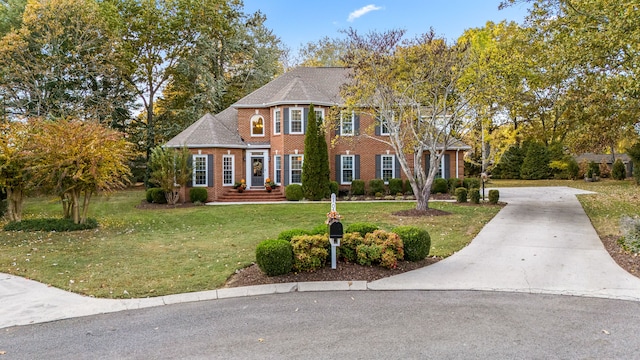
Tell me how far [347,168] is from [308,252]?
16.1 metres

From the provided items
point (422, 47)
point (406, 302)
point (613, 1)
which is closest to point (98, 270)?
point (406, 302)

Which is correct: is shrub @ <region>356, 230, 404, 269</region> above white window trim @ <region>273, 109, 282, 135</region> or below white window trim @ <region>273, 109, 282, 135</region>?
below

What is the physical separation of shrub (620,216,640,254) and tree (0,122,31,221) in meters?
15.5

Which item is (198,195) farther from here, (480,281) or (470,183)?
(480,281)

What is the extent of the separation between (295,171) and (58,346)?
18.0 m

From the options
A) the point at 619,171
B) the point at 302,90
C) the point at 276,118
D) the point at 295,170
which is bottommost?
the point at 619,171

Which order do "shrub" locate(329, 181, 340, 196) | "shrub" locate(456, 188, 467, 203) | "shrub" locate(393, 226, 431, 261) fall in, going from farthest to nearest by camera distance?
"shrub" locate(329, 181, 340, 196) < "shrub" locate(456, 188, 467, 203) < "shrub" locate(393, 226, 431, 261)

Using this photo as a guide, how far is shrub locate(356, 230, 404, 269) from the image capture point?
7.21 metres

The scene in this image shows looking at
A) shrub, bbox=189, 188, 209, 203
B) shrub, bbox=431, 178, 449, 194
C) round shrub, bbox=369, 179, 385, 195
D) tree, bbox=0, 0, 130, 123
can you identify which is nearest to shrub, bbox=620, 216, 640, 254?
shrub, bbox=431, 178, 449, 194

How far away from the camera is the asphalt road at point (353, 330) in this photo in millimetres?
4246

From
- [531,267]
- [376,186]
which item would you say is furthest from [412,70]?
[376,186]

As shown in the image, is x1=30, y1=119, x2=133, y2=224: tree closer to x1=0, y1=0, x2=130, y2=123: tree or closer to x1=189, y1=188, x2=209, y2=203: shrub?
x1=189, y1=188, x2=209, y2=203: shrub

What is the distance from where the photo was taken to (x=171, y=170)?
19875mm

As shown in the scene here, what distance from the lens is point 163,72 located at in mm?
31359
